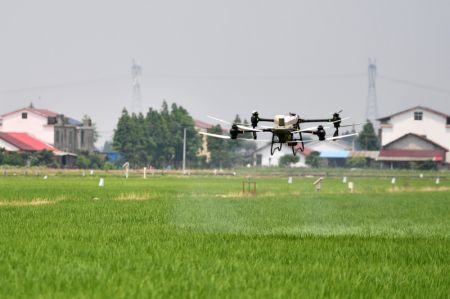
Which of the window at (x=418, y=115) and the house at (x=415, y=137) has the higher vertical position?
the window at (x=418, y=115)

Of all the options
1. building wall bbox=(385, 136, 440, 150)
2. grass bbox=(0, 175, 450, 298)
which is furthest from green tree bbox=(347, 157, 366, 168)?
grass bbox=(0, 175, 450, 298)

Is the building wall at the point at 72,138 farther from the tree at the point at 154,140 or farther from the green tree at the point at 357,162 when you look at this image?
the green tree at the point at 357,162

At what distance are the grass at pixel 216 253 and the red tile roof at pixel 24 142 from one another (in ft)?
368

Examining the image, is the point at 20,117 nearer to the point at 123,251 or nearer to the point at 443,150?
the point at 443,150

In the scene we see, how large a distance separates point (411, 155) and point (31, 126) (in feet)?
207

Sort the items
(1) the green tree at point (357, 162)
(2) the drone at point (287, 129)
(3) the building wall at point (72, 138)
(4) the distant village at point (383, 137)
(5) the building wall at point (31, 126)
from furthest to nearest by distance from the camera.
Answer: (1) the green tree at point (357, 162), (3) the building wall at point (72, 138), (5) the building wall at point (31, 126), (4) the distant village at point (383, 137), (2) the drone at point (287, 129)

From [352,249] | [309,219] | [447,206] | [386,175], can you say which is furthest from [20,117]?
[352,249]

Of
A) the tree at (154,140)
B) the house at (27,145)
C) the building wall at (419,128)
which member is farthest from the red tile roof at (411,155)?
the house at (27,145)

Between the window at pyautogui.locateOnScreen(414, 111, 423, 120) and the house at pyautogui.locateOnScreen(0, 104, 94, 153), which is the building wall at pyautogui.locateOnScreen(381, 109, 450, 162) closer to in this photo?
the window at pyautogui.locateOnScreen(414, 111, 423, 120)

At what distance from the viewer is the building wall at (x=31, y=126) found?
182 m

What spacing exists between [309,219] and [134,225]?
410 inches

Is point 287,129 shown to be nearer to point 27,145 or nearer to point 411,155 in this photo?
Answer: point 27,145

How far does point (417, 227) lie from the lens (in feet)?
140

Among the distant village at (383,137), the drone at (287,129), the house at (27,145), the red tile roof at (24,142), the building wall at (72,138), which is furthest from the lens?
the building wall at (72,138)
